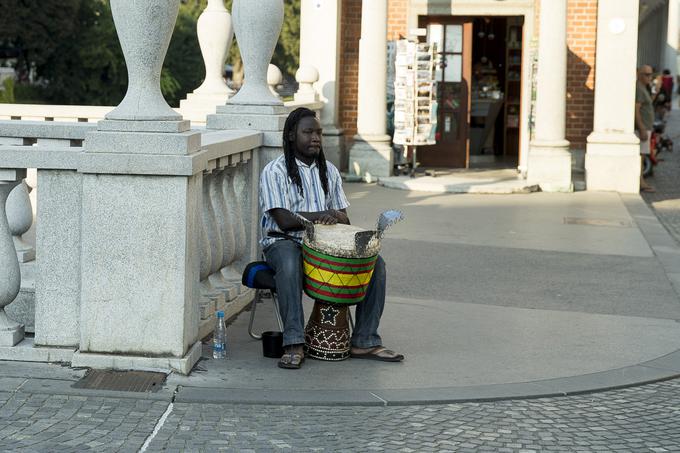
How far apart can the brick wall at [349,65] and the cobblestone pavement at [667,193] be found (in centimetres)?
459

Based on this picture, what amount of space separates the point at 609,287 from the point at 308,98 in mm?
9166

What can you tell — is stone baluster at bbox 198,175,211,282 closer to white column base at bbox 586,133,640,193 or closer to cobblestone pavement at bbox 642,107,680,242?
cobblestone pavement at bbox 642,107,680,242

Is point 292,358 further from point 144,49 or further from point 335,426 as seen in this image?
point 144,49

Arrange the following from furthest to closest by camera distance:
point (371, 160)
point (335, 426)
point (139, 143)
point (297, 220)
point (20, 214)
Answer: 1. point (371, 160)
2. point (20, 214)
3. point (297, 220)
4. point (139, 143)
5. point (335, 426)

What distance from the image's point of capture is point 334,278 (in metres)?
6.84

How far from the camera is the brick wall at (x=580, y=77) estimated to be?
18.8 metres

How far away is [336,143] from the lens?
19188 mm

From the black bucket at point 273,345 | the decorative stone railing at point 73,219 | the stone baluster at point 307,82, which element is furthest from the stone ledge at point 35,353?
the stone baluster at point 307,82

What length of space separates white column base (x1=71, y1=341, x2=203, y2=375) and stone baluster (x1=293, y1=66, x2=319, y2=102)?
1177cm

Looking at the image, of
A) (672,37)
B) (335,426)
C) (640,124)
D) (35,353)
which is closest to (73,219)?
(35,353)

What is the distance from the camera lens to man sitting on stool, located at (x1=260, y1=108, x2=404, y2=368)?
6879 millimetres

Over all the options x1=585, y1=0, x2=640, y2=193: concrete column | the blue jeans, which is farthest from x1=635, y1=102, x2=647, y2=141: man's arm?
the blue jeans

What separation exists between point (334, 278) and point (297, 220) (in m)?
0.50

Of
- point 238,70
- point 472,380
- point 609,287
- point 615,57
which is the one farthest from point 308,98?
point 238,70
